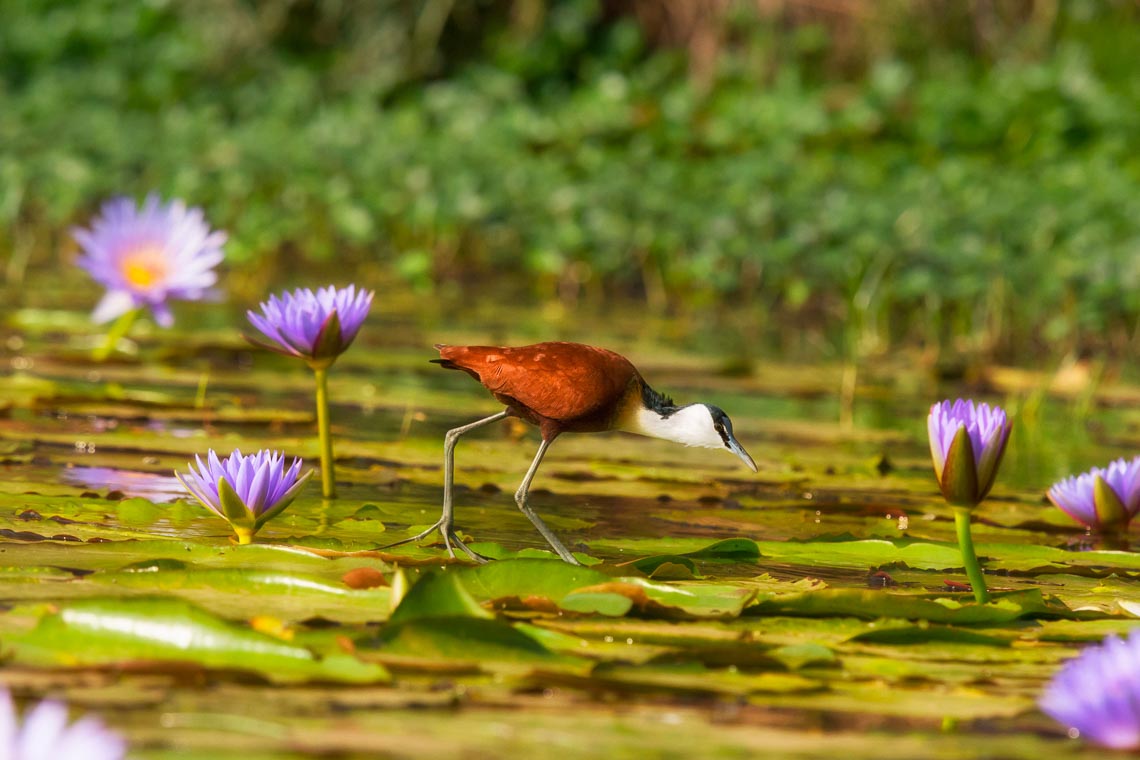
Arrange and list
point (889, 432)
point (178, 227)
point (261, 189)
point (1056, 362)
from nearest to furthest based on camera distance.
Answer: point (178, 227) → point (889, 432) → point (1056, 362) → point (261, 189)

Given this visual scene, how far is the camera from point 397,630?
146 cm

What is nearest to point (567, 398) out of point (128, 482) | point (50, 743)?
point (128, 482)

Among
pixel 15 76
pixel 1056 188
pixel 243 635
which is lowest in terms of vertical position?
pixel 243 635

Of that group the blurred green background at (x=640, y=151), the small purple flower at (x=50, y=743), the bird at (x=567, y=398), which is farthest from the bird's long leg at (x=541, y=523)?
the blurred green background at (x=640, y=151)

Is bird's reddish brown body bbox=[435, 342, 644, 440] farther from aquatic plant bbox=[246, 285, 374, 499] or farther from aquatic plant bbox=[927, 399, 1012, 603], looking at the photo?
aquatic plant bbox=[927, 399, 1012, 603]

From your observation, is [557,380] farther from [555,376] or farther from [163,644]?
[163,644]

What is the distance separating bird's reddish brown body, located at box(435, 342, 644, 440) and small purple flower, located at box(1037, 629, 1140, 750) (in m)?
0.88

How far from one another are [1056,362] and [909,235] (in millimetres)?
990

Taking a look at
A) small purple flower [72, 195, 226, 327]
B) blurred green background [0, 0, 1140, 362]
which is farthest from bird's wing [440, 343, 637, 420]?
blurred green background [0, 0, 1140, 362]

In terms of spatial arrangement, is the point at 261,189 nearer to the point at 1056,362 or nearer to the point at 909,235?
the point at 909,235

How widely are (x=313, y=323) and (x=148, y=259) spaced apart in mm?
1198

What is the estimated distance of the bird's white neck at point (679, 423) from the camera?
2078 millimetres

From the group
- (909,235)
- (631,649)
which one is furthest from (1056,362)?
(631,649)

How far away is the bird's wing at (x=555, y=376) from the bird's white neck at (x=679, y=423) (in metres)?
0.06
